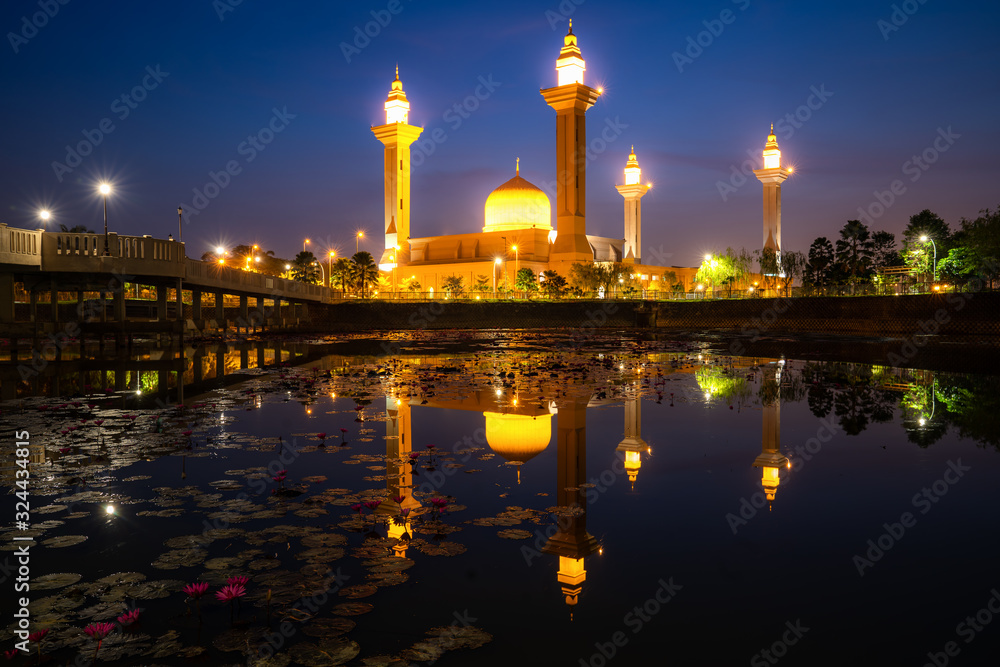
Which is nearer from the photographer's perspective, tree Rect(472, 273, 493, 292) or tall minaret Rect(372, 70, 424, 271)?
tree Rect(472, 273, 493, 292)

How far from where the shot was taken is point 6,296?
30531mm

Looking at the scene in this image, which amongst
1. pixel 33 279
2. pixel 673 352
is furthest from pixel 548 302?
pixel 33 279

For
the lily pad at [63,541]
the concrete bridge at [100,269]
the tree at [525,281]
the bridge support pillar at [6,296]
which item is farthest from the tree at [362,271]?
the lily pad at [63,541]

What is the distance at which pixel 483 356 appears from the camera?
2788 centimetres

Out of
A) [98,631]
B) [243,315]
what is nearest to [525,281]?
[243,315]

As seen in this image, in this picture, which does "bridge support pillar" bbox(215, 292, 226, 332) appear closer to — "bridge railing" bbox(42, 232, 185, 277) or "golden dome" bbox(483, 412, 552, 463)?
"bridge railing" bbox(42, 232, 185, 277)

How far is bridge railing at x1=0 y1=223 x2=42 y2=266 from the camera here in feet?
89.7

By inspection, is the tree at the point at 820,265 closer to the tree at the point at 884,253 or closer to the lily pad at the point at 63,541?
the tree at the point at 884,253

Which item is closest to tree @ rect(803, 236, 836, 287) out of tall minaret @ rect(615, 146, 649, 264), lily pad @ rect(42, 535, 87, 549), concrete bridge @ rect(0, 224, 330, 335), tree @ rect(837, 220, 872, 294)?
tree @ rect(837, 220, 872, 294)

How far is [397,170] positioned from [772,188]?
198 feet

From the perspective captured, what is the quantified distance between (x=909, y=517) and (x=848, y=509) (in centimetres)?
56

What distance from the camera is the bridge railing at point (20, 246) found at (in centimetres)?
2734

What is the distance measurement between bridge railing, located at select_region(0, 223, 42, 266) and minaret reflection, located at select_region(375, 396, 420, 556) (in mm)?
22385

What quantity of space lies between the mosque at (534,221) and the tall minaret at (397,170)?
15 cm
